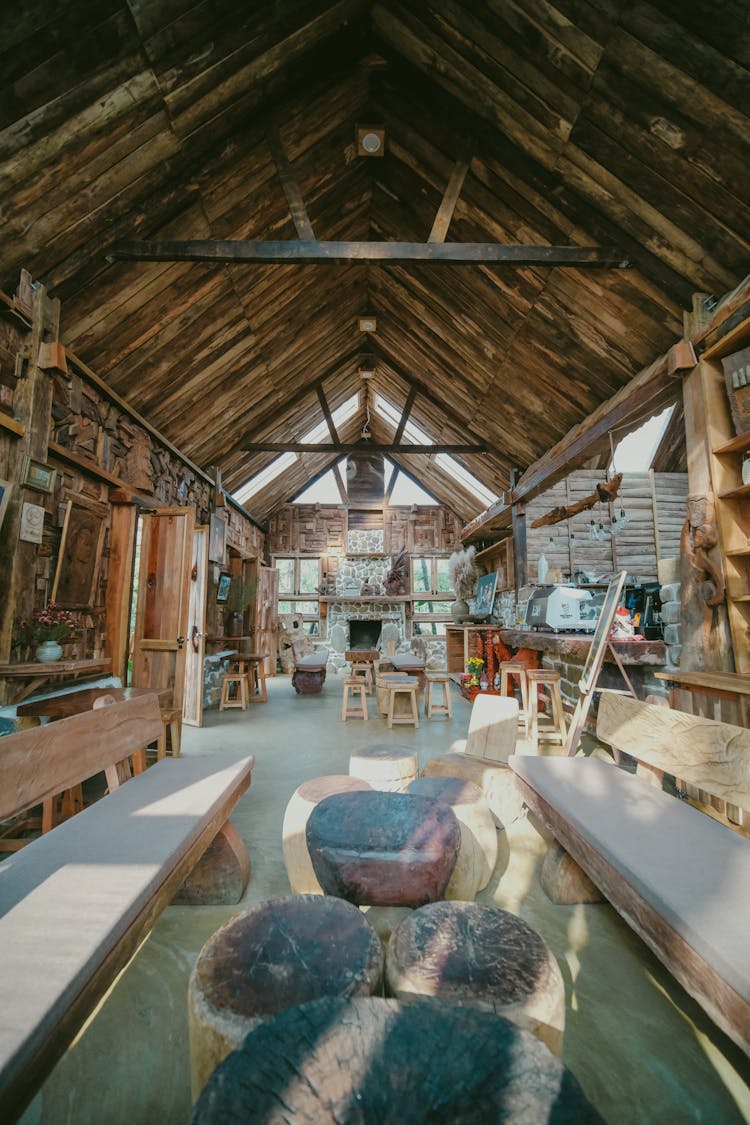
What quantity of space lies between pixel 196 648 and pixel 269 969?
17.7ft

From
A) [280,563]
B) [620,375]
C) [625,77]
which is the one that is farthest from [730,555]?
[280,563]

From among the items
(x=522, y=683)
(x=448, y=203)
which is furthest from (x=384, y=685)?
(x=448, y=203)

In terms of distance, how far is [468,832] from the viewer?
7.32ft

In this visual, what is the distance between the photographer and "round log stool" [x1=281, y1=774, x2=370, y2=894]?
2.29 m

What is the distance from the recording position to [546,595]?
598cm

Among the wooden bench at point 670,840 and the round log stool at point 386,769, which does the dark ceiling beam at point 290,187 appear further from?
A: the wooden bench at point 670,840

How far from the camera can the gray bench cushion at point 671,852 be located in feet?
4.06

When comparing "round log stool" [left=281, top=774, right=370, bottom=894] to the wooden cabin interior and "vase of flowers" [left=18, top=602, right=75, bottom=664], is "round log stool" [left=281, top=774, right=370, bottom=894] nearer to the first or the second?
the wooden cabin interior

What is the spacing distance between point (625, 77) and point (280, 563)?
11319 mm

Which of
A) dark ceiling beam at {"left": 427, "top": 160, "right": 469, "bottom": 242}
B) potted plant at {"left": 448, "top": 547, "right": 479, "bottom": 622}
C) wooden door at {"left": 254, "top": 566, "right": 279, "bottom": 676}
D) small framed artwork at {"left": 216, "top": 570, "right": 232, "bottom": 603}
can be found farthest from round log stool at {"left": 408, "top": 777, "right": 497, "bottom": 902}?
potted plant at {"left": 448, "top": 547, "right": 479, "bottom": 622}

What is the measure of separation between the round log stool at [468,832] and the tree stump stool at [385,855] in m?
0.33

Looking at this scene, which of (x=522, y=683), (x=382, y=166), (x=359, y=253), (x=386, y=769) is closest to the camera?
(x=386, y=769)

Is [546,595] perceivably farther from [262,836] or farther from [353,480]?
[353,480]

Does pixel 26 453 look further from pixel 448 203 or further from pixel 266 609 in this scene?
pixel 266 609
